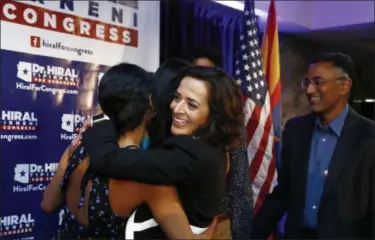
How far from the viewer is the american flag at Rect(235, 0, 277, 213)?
204 cm

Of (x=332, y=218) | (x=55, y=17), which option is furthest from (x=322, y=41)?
(x=55, y=17)

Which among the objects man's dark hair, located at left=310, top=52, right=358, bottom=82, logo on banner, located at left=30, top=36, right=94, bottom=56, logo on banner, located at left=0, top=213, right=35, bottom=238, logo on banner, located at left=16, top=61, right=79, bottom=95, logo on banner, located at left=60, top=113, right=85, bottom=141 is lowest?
logo on banner, located at left=0, top=213, right=35, bottom=238

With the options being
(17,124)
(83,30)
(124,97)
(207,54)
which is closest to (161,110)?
(124,97)

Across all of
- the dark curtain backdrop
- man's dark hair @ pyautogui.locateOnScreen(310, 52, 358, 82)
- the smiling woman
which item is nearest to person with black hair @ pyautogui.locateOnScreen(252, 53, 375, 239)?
man's dark hair @ pyautogui.locateOnScreen(310, 52, 358, 82)

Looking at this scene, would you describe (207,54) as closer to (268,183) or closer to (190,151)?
(268,183)

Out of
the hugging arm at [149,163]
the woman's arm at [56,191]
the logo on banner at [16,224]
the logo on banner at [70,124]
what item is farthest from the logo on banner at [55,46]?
the hugging arm at [149,163]

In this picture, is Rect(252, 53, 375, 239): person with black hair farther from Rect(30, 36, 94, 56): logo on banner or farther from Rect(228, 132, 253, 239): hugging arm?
Rect(30, 36, 94, 56): logo on banner

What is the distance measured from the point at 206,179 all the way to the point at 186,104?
22 centimetres

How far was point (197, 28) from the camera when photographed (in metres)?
2.74

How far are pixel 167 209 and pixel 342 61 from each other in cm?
93

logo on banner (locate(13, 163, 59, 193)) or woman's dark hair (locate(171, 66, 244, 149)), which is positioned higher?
woman's dark hair (locate(171, 66, 244, 149))

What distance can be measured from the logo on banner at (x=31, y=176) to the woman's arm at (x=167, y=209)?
115 cm

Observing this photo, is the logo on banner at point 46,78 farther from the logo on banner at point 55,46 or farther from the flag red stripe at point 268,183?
the flag red stripe at point 268,183

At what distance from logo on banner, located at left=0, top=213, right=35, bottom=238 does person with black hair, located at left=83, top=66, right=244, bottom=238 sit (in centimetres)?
101
